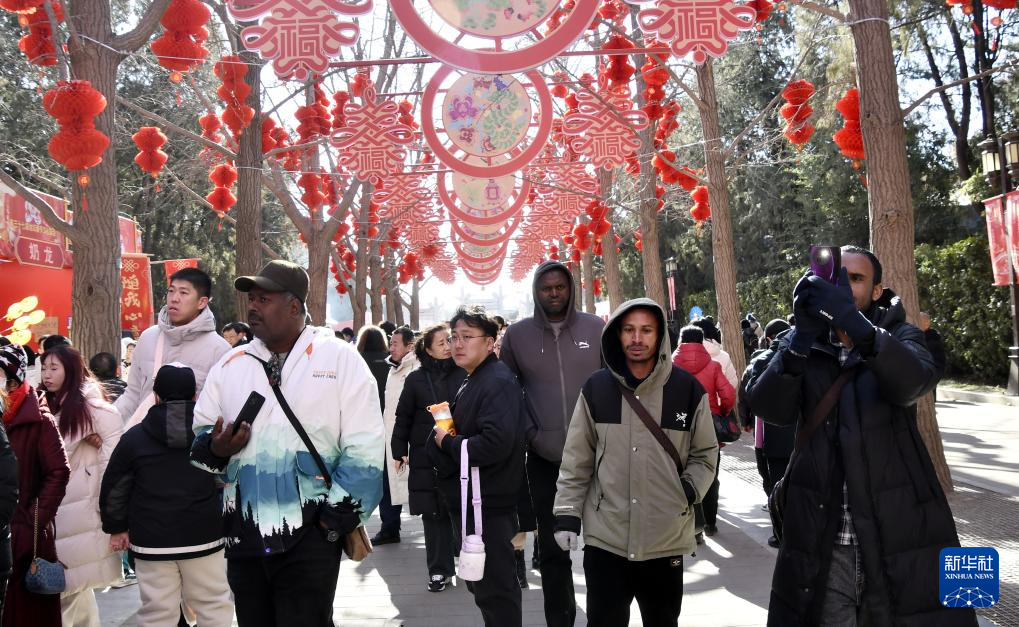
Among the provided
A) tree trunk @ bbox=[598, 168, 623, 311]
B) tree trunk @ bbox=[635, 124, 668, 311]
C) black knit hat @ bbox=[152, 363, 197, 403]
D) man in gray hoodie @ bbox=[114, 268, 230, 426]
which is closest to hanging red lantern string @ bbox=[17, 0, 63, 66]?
man in gray hoodie @ bbox=[114, 268, 230, 426]

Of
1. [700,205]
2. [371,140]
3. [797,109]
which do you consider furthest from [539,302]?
[700,205]

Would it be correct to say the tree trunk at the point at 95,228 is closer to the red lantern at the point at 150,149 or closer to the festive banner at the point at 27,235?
the red lantern at the point at 150,149

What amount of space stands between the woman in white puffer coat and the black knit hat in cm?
70

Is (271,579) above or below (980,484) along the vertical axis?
above

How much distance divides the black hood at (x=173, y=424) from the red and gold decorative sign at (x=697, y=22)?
166 inches

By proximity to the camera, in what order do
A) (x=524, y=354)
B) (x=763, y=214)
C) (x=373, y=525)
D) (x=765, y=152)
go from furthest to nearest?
(x=765, y=152) → (x=763, y=214) → (x=373, y=525) → (x=524, y=354)

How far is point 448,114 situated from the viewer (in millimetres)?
10594

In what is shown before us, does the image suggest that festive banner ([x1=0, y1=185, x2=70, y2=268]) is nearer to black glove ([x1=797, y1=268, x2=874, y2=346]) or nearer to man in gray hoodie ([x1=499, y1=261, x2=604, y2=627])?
man in gray hoodie ([x1=499, y1=261, x2=604, y2=627])

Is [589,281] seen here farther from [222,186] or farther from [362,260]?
[222,186]

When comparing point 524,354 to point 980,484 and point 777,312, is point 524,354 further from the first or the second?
point 777,312

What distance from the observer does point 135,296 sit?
1933 centimetres

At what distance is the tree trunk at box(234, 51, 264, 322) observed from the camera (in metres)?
11.8

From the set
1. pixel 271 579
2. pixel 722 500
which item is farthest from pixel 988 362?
pixel 271 579

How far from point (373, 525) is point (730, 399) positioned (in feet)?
12.6
